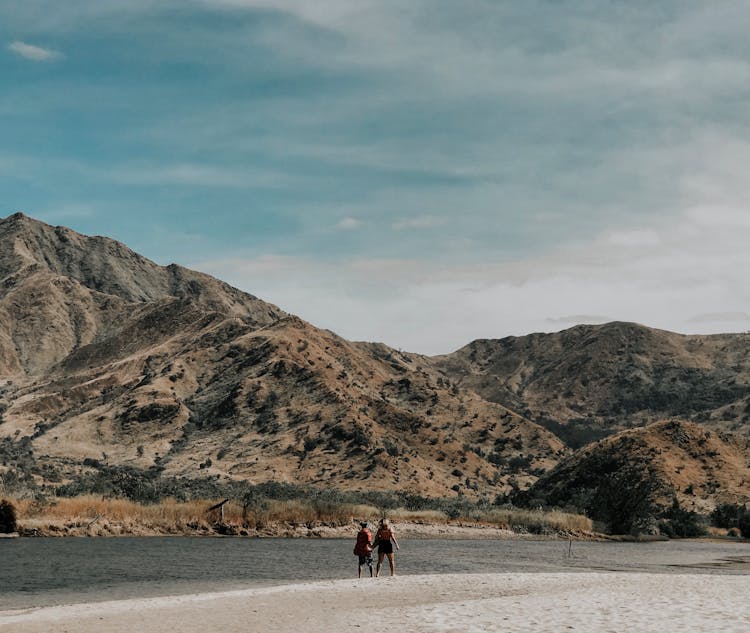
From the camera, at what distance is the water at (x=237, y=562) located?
3694cm

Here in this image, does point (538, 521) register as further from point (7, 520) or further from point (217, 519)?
point (7, 520)

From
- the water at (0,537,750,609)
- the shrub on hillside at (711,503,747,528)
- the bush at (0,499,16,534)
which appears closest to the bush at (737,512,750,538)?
the shrub on hillside at (711,503,747,528)

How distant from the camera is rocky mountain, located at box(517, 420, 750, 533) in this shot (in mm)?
103000

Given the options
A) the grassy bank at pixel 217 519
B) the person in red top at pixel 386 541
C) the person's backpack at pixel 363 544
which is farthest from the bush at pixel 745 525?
the person's backpack at pixel 363 544

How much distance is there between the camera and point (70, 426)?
147 meters

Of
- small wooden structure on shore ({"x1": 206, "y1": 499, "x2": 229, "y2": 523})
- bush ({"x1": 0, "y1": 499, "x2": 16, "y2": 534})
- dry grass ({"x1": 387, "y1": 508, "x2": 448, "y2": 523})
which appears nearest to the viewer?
bush ({"x1": 0, "y1": 499, "x2": 16, "y2": 534})

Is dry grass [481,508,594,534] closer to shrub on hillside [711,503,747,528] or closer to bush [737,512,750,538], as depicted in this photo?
shrub on hillside [711,503,747,528]

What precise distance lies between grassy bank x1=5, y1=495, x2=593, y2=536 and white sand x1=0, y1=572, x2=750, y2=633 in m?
38.8

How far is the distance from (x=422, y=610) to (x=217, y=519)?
51192 mm

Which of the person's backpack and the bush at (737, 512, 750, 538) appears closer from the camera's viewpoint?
the person's backpack

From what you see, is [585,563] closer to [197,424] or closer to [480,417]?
[197,424]

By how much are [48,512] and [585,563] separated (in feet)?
134

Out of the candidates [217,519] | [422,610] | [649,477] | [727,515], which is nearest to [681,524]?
[727,515]

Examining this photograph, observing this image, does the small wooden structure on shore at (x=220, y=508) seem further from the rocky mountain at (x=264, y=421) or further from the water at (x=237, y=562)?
the rocky mountain at (x=264, y=421)
